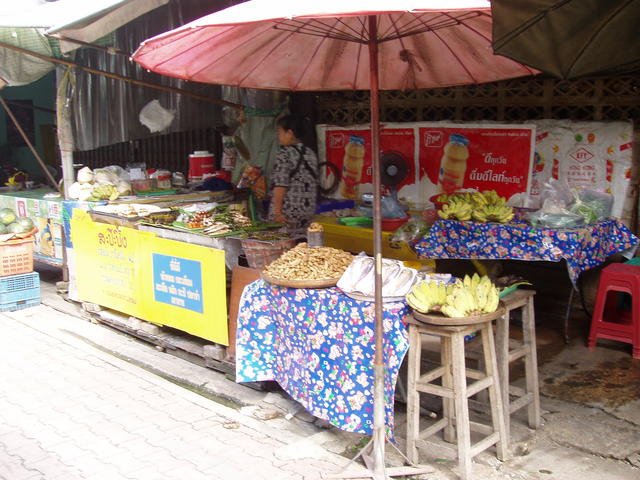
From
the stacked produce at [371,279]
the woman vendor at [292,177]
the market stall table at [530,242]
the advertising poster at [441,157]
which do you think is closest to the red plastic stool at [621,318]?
the market stall table at [530,242]

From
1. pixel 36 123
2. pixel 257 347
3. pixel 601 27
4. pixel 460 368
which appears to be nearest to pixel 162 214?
pixel 257 347

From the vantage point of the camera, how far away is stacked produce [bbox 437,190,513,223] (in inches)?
244

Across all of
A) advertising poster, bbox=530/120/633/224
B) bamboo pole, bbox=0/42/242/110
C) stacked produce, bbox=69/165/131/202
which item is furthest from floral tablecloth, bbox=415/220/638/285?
stacked produce, bbox=69/165/131/202

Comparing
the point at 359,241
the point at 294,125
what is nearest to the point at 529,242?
the point at 359,241

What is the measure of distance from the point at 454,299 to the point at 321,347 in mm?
967

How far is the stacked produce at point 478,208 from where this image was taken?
20.3 ft

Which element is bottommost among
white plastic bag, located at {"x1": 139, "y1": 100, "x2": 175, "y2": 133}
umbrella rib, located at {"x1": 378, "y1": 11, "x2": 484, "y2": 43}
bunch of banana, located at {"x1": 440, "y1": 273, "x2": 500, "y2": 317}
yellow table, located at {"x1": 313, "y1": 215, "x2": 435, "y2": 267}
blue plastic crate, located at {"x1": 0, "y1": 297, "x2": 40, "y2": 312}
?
blue plastic crate, located at {"x1": 0, "y1": 297, "x2": 40, "y2": 312}

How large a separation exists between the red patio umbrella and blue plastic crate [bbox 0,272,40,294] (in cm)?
449

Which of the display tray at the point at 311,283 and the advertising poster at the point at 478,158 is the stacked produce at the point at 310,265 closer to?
the display tray at the point at 311,283

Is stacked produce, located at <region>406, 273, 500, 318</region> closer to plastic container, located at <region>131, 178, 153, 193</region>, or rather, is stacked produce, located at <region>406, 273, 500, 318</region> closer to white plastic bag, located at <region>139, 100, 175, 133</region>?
plastic container, located at <region>131, 178, 153, 193</region>

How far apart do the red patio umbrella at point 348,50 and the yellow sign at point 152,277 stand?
1570 mm

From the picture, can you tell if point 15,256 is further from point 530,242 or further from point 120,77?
point 530,242

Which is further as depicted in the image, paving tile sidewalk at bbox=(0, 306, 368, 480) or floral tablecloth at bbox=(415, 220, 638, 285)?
floral tablecloth at bbox=(415, 220, 638, 285)

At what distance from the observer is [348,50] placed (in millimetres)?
4820
